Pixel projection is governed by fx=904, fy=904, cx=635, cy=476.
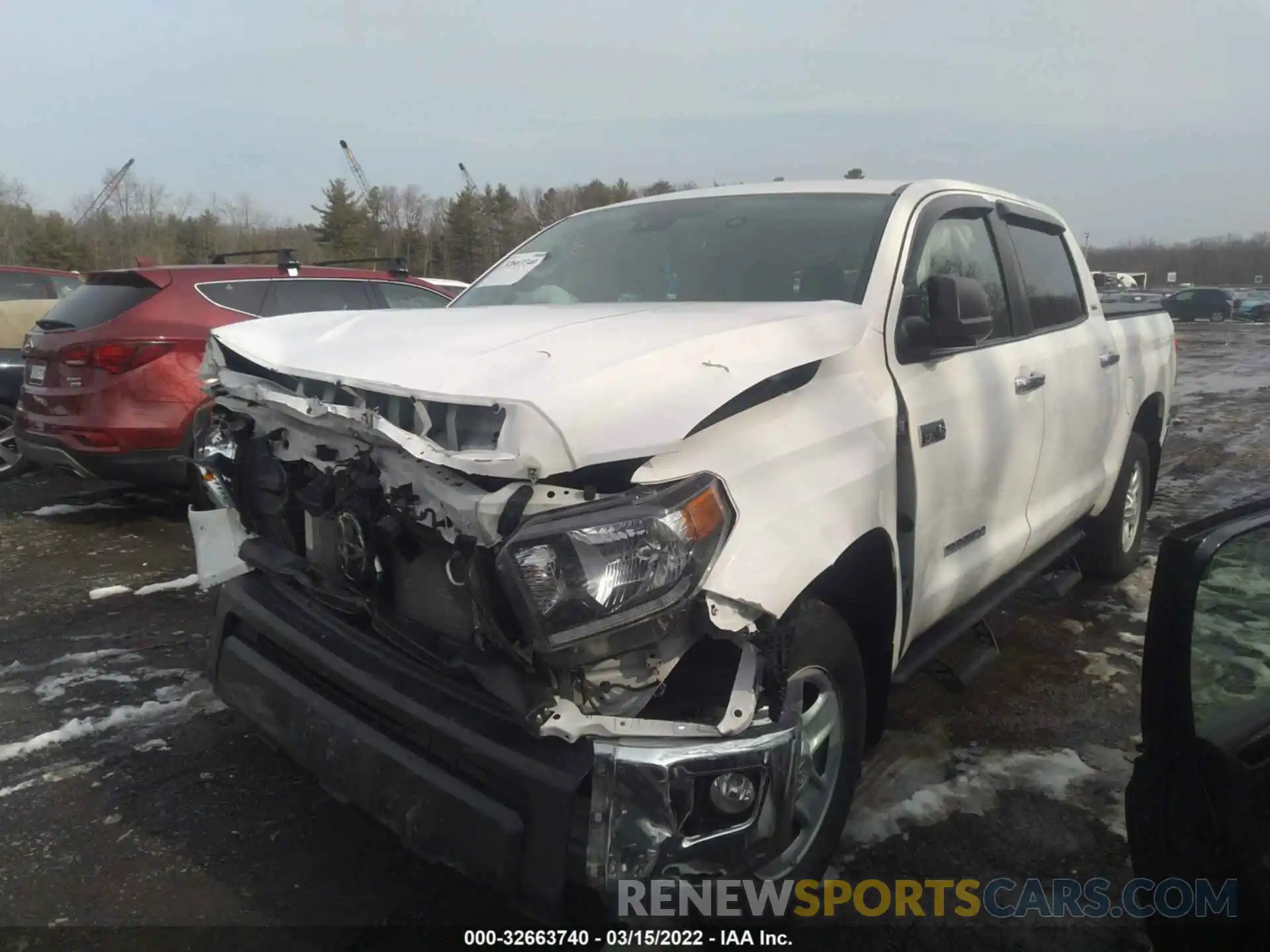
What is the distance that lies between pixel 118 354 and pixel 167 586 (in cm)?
167

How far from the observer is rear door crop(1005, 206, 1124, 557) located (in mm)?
3611

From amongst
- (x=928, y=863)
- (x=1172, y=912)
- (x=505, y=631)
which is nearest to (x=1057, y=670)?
(x=928, y=863)

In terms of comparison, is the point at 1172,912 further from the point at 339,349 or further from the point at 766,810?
the point at 339,349

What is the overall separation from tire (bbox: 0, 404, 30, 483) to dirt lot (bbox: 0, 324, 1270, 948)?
3080 millimetres

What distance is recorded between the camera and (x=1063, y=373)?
12.2 ft

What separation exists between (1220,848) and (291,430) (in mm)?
2279

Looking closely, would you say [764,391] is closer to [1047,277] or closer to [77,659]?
[1047,277]

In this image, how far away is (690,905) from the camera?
1890 mm

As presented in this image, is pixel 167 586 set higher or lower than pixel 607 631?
lower

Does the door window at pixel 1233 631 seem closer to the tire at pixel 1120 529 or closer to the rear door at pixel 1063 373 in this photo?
the rear door at pixel 1063 373

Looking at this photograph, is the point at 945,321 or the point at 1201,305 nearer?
the point at 945,321

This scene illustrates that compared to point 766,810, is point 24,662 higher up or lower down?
lower down

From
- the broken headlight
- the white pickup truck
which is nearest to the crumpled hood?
the white pickup truck

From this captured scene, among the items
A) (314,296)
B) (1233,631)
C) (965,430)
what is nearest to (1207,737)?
(1233,631)
